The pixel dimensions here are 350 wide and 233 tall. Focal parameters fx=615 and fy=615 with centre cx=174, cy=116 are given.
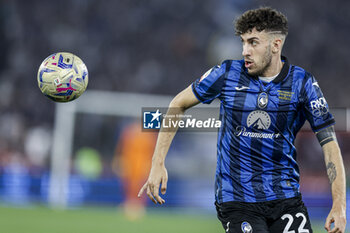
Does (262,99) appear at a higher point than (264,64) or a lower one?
lower

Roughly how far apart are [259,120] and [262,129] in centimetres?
8

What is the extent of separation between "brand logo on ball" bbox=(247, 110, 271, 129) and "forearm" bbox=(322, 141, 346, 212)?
1.62 ft

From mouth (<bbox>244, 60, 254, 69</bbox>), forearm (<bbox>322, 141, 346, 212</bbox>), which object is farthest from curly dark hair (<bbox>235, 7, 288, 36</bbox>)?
forearm (<bbox>322, 141, 346, 212</bbox>)

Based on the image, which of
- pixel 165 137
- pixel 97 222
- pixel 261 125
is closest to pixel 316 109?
pixel 261 125

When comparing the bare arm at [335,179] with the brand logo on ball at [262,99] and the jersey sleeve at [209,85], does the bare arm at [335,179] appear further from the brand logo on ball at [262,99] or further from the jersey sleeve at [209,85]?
the jersey sleeve at [209,85]

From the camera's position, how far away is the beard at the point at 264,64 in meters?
4.97

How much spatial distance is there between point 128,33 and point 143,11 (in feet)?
3.58

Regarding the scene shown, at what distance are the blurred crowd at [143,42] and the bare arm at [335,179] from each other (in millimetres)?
14867

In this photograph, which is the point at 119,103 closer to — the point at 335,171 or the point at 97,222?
the point at 97,222

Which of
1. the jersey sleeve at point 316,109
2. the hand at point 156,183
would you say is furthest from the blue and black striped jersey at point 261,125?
the hand at point 156,183

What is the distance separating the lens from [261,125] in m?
4.93

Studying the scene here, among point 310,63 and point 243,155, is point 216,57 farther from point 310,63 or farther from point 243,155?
point 243,155

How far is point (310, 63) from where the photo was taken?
67.9ft

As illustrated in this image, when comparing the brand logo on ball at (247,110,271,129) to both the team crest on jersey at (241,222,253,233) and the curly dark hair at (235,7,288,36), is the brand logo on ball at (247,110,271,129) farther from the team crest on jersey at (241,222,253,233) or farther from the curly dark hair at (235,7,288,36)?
the team crest on jersey at (241,222,253,233)
